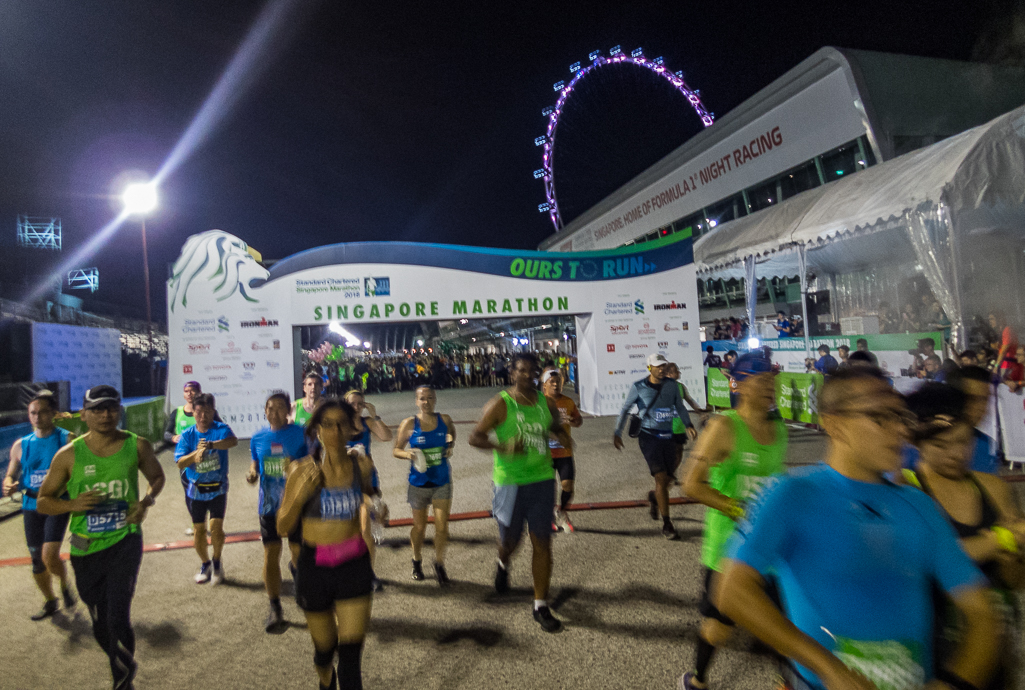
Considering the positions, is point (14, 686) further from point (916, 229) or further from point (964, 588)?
point (916, 229)

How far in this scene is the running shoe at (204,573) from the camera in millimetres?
5246

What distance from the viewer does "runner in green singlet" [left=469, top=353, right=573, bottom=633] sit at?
4137 mm

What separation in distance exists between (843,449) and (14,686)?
4.93 m

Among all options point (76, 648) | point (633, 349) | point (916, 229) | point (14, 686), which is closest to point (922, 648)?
point (14, 686)

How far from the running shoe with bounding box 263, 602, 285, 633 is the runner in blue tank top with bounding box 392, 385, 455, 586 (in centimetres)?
115

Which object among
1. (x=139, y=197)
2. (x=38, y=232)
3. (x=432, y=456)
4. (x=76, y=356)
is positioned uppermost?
(x=38, y=232)

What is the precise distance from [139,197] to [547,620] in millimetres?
16089

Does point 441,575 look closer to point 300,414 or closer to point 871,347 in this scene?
point 300,414

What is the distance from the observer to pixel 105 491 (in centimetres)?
342

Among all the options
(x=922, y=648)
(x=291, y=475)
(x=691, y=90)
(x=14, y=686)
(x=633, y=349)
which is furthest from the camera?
(x=691, y=90)

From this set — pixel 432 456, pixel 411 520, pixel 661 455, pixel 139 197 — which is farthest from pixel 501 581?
pixel 139 197

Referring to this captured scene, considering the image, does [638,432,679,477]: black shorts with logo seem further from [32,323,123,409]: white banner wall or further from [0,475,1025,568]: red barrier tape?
[32,323,123,409]: white banner wall

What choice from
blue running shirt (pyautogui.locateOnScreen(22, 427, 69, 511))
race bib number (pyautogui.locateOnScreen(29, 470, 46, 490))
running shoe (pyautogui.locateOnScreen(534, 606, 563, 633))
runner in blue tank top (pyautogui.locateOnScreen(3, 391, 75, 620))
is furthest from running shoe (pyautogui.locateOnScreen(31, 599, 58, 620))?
running shoe (pyautogui.locateOnScreen(534, 606, 563, 633))

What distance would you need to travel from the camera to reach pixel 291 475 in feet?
10.1
